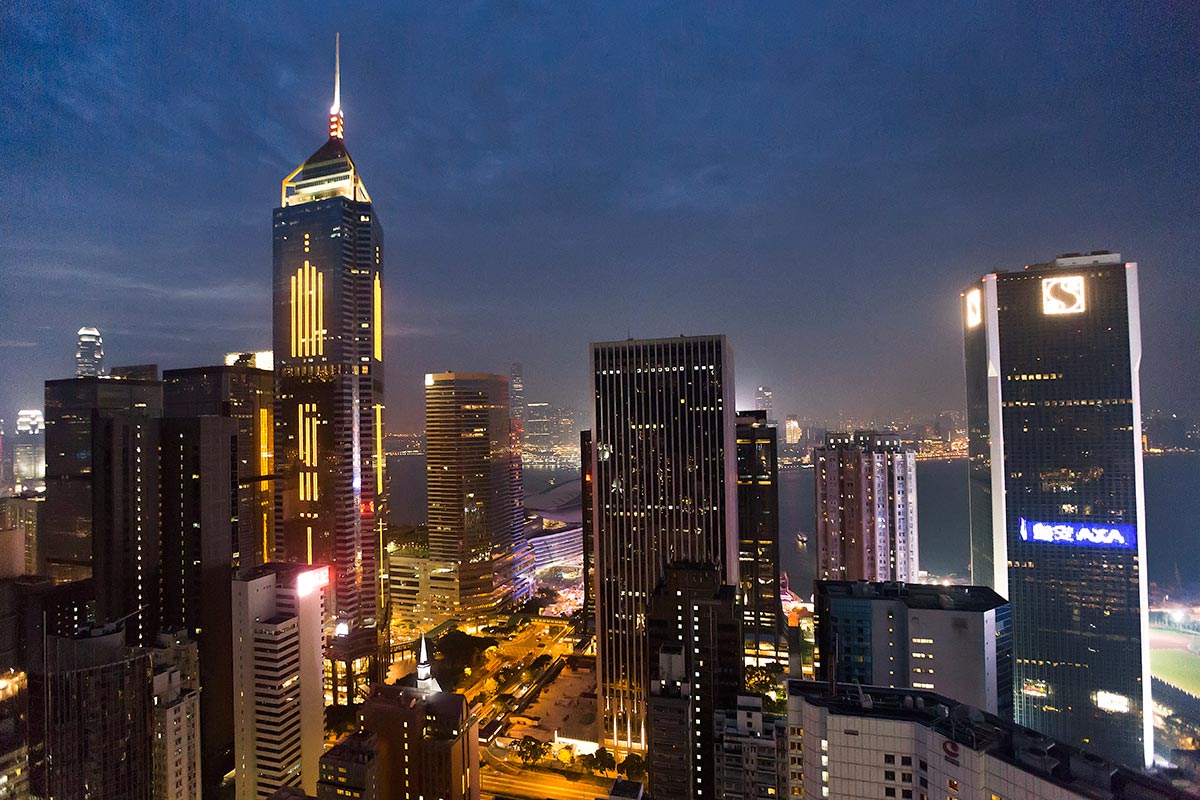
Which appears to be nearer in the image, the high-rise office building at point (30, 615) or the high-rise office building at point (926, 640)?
the high-rise office building at point (926, 640)

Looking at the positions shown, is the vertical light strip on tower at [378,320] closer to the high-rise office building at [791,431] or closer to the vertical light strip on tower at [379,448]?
the vertical light strip on tower at [379,448]

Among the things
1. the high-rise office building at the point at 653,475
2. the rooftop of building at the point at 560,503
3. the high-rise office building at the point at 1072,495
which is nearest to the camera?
the high-rise office building at the point at 1072,495

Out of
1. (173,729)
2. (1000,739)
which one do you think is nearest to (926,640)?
(1000,739)

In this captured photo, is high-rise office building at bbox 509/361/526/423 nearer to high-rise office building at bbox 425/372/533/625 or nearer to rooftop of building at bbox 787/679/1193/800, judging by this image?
high-rise office building at bbox 425/372/533/625

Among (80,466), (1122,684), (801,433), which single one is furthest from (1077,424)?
(801,433)

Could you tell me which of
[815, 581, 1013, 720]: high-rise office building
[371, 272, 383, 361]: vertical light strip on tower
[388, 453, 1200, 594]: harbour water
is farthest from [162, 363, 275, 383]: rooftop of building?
[388, 453, 1200, 594]: harbour water

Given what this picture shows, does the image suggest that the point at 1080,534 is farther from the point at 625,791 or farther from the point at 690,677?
the point at 625,791

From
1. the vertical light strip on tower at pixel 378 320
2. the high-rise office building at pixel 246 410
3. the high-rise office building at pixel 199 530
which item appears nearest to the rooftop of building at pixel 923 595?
the high-rise office building at pixel 199 530

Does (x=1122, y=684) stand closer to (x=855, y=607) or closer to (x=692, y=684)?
(x=855, y=607)
